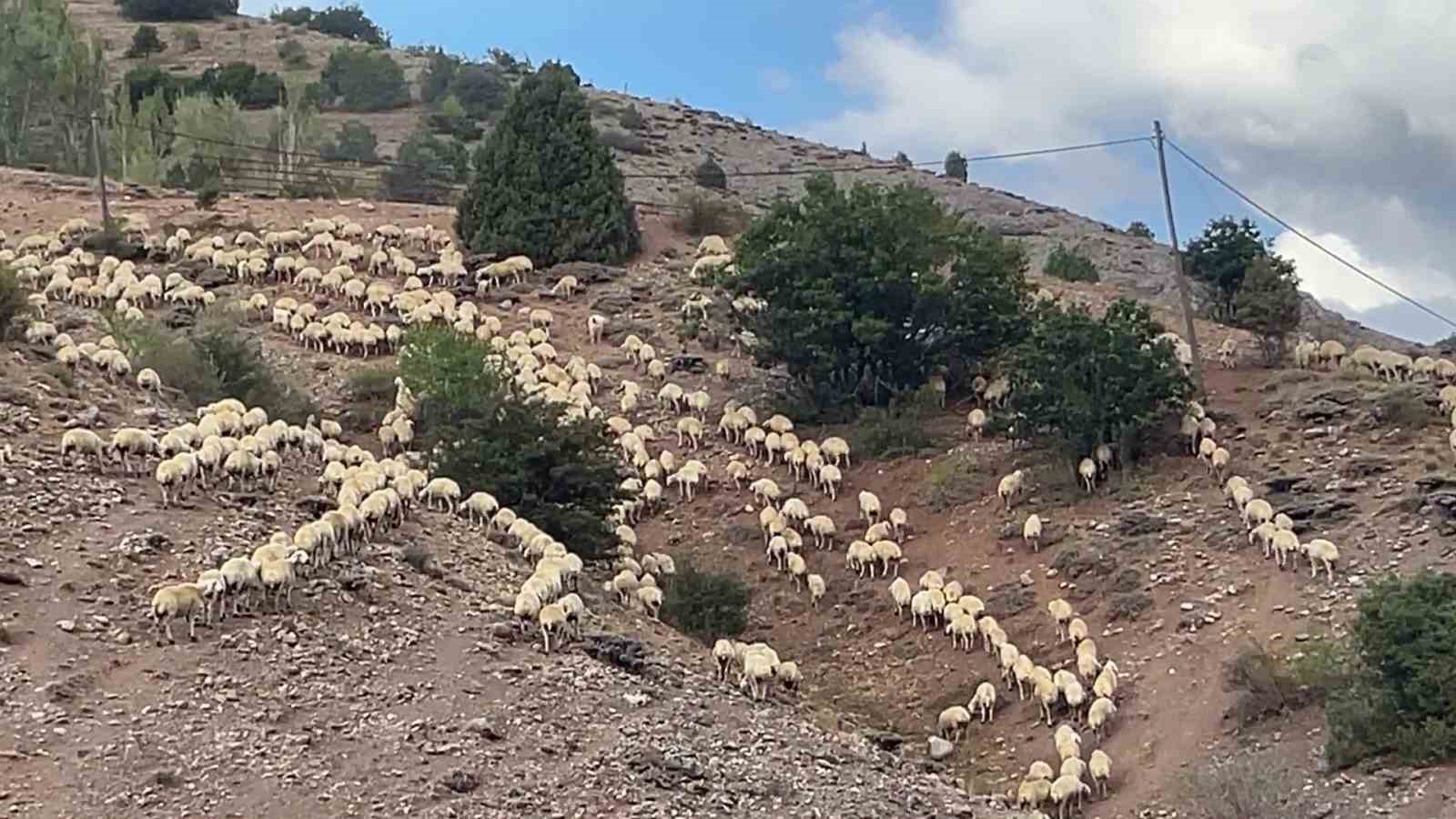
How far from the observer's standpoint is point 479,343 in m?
30.8

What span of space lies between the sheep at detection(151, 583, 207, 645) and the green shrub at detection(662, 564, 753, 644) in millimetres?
7931

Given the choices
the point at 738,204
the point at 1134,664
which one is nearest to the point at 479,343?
the point at 1134,664

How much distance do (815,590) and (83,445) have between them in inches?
412

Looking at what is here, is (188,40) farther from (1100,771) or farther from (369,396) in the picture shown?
(1100,771)

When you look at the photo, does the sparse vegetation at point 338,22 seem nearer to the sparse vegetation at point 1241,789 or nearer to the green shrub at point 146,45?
the green shrub at point 146,45

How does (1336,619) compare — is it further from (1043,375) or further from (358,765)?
(358,765)

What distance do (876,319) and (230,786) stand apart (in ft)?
67.5

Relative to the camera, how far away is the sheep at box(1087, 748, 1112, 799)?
61.0 ft

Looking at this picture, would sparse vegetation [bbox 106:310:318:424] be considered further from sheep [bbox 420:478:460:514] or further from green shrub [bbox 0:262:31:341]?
sheep [bbox 420:478:460:514]

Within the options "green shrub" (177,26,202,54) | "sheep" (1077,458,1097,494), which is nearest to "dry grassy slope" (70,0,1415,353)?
"green shrub" (177,26,202,54)

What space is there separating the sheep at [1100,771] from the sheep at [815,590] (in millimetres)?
6773

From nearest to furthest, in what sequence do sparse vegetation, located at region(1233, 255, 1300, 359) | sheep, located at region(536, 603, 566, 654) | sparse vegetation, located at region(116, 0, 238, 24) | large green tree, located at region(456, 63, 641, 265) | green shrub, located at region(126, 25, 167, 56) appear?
sheep, located at region(536, 603, 566, 654) < sparse vegetation, located at region(1233, 255, 1300, 359) < large green tree, located at region(456, 63, 641, 265) < green shrub, located at region(126, 25, 167, 56) < sparse vegetation, located at region(116, 0, 238, 24)

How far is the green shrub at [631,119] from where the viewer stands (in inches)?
2704

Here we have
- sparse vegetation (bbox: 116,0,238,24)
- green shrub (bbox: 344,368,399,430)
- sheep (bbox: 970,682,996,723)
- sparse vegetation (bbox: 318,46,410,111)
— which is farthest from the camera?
sparse vegetation (bbox: 116,0,238,24)
